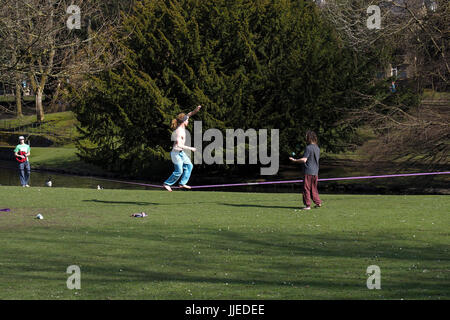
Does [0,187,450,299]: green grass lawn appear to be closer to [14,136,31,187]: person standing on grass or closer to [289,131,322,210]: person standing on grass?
[289,131,322,210]: person standing on grass

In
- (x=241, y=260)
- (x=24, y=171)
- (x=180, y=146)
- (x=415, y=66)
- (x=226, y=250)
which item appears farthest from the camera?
(x=415, y=66)

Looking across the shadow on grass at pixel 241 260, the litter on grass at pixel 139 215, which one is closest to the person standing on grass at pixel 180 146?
the litter on grass at pixel 139 215

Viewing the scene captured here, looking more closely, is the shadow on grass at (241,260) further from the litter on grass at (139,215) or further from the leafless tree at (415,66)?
the leafless tree at (415,66)

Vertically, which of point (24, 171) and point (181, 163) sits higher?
point (181, 163)

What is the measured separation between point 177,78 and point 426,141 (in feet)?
53.6

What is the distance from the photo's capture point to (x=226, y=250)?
13.5m

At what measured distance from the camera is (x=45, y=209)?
2073cm

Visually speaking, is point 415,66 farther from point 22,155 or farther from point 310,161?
point 310,161

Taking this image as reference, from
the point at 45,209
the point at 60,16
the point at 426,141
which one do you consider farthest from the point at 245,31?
the point at 45,209

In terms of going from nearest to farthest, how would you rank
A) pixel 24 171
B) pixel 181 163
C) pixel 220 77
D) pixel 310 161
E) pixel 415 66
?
pixel 310 161 < pixel 181 163 < pixel 24 171 < pixel 415 66 < pixel 220 77

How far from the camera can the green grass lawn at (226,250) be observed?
33.4 ft

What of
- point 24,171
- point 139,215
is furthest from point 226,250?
point 24,171

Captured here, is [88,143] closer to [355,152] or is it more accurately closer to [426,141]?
[355,152]

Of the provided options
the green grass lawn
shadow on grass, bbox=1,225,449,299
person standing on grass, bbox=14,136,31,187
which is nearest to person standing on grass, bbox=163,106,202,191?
the green grass lawn
